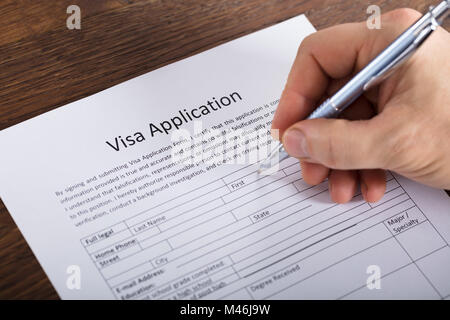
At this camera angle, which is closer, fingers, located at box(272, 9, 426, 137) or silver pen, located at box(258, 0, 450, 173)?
silver pen, located at box(258, 0, 450, 173)

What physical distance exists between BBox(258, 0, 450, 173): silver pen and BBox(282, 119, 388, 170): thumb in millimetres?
35

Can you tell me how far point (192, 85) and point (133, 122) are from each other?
0.09 meters

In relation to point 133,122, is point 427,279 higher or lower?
lower

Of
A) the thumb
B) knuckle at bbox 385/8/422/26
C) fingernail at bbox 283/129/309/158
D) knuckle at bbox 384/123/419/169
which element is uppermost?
knuckle at bbox 385/8/422/26

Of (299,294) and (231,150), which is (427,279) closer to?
(299,294)

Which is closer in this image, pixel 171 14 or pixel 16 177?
pixel 16 177

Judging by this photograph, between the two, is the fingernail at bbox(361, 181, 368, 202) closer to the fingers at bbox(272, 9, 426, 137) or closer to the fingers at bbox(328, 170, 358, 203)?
the fingers at bbox(328, 170, 358, 203)

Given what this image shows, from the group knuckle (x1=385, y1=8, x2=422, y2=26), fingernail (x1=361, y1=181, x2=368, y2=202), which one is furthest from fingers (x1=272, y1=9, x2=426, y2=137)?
fingernail (x1=361, y1=181, x2=368, y2=202)

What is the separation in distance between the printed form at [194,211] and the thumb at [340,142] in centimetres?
7

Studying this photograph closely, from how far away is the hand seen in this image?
51 cm

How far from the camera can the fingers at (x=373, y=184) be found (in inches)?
22.6

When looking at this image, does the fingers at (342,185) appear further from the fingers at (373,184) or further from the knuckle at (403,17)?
the knuckle at (403,17)

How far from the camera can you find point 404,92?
21.4 inches
